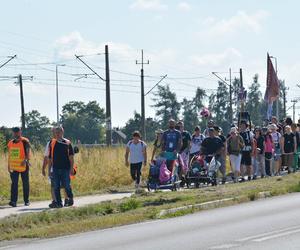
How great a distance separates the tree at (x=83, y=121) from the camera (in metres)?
130

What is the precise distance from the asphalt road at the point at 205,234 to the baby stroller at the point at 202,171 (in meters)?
6.23

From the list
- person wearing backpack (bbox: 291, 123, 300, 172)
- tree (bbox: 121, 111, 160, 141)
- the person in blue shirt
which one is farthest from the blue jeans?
tree (bbox: 121, 111, 160, 141)

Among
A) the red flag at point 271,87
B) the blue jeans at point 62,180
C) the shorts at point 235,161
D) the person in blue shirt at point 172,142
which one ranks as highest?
the red flag at point 271,87

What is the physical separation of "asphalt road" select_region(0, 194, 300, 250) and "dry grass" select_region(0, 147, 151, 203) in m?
7.34

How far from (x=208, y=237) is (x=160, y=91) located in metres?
124

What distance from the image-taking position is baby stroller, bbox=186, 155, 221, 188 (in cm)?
2514

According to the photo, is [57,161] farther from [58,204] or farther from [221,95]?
[221,95]

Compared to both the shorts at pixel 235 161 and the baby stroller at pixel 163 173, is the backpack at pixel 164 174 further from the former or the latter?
the shorts at pixel 235 161

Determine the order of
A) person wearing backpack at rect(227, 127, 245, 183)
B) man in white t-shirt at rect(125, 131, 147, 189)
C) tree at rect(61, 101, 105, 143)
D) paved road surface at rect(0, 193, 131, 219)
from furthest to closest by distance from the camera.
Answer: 1. tree at rect(61, 101, 105, 143)
2. person wearing backpack at rect(227, 127, 245, 183)
3. man in white t-shirt at rect(125, 131, 147, 189)
4. paved road surface at rect(0, 193, 131, 219)

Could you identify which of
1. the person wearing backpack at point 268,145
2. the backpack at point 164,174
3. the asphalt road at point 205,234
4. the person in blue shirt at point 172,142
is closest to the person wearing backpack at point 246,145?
the person wearing backpack at point 268,145

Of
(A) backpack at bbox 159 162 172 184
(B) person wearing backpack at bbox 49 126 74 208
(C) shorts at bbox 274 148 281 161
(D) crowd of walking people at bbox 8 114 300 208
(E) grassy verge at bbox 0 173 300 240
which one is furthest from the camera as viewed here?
(C) shorts at bbox 274 148 281 161

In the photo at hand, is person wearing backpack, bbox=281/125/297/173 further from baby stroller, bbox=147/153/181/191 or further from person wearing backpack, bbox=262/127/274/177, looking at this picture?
baby stroller, bbox=147/153/181/191

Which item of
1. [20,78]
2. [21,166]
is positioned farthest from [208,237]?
[20,78]

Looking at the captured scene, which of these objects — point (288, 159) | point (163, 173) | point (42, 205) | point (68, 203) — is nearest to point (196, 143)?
point (163, 173)
